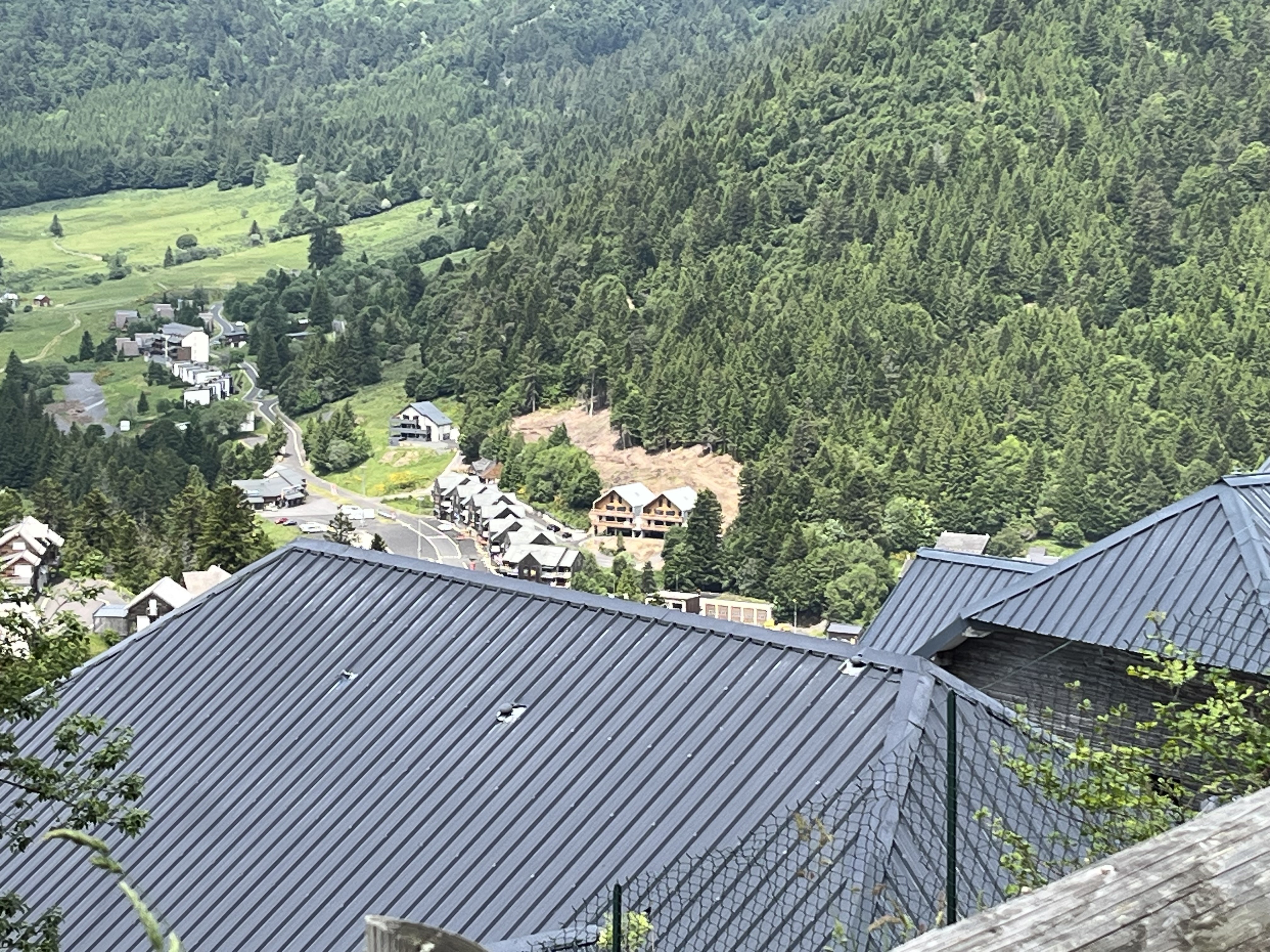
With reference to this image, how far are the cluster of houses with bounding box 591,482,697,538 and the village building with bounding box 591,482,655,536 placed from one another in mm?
25

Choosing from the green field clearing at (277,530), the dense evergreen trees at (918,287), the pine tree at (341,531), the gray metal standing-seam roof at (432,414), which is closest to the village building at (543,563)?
the pine tree at (341,531)


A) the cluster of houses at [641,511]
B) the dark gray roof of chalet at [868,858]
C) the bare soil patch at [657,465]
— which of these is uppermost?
the dark gray roof of chalet at [868,858]

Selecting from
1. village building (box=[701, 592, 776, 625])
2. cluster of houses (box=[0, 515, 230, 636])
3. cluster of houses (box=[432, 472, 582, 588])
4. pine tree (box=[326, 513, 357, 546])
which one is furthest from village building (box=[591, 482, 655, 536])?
cluster of houses (box=[0, 515, 230, 636])

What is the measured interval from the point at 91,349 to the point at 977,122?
110 meters

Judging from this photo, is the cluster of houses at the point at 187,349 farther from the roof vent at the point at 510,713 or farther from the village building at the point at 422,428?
the roof vent at the point at 510,713

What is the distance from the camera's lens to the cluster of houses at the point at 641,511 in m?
116

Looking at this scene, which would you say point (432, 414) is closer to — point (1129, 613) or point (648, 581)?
point (648, 581)

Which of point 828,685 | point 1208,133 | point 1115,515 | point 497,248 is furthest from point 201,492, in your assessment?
point 1208,133

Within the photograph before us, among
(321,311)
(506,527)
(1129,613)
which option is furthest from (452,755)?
(321,311)

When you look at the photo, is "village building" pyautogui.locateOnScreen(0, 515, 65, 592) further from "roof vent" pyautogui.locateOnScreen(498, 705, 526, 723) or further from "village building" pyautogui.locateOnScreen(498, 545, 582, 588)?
"roof vent" pyautogui.locateOnScreen(498, 705, 526, 723)

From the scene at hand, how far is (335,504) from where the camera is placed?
129250 millimetres

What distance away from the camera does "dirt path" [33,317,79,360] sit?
613ft

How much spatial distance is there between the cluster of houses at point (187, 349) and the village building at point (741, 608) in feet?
268

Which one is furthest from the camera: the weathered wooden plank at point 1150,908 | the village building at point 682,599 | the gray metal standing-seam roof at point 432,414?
the gray metal standing-seam roof at point 432,414
